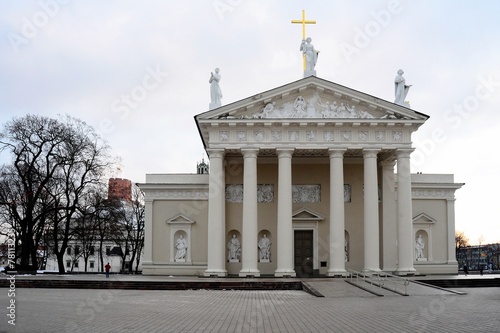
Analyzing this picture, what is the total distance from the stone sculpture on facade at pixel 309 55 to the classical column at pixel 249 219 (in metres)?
6.06

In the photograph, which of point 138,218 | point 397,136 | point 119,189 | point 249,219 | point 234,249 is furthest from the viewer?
point 138,218

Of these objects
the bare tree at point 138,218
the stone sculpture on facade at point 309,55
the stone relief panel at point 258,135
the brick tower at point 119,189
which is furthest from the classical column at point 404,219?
the bare tree at point 138,218

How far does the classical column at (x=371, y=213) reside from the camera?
34406 mm

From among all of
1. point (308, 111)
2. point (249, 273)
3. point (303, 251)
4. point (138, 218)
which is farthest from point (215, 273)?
point (138, 218)

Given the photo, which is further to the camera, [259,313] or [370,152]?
[370,152]

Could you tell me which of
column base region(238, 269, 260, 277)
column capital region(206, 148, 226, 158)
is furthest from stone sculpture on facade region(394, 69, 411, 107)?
column base region(238, 269, 260, 277)

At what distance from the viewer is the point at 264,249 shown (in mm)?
38594

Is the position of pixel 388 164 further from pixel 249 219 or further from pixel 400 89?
pixel 249 219

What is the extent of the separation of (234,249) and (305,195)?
18.7ft

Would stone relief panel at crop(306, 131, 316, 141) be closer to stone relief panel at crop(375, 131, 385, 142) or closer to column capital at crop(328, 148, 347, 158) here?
column capital at crop(328, 148, 347, 158)

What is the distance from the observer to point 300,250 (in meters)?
38.4

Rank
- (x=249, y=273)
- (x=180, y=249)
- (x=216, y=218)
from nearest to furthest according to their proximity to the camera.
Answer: (x=249, y=273), (x=216, y=218), (x=180, y=249)

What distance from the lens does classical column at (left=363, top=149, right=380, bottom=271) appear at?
113 feet

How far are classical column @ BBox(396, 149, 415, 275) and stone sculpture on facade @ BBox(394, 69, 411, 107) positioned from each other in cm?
333
